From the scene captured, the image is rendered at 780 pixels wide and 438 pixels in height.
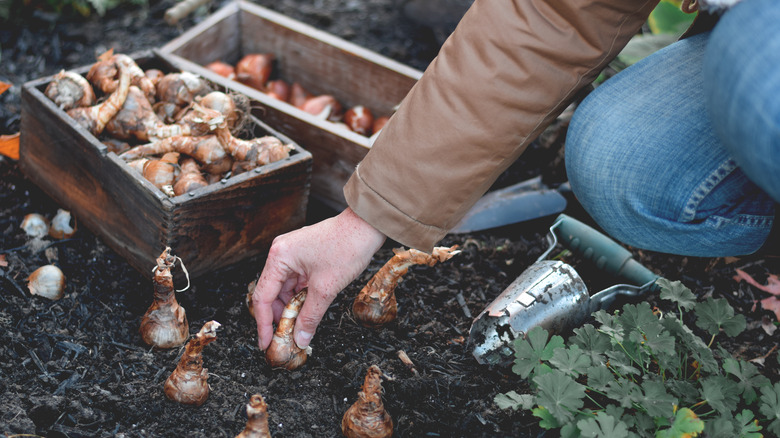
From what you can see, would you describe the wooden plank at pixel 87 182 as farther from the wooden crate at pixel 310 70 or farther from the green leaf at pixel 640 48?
the green leaf at pixel 640 48

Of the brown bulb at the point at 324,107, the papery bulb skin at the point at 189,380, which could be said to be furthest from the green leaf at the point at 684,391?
the brown bulb at the point at 324,107

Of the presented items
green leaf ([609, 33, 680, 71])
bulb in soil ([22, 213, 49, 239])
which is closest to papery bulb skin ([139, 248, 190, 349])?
bulb in soil ([22, 213, 49, 239])

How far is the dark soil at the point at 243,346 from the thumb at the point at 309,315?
15 cm

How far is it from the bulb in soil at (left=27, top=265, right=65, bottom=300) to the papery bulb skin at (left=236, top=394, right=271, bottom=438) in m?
0.82

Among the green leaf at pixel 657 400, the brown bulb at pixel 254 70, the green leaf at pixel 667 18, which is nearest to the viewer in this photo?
the green leaf at pixel 657 400

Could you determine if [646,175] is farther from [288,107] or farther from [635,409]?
[288,107]

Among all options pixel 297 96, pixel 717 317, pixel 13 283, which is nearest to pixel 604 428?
pixel 717 317

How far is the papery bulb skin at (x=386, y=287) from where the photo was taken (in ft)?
6.00

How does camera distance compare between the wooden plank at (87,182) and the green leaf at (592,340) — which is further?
the wooden plank at (87,182)

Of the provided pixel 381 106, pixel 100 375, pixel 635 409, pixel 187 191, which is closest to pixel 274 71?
pixel 381 106

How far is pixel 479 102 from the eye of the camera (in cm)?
150

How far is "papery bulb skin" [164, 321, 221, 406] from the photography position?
1617 mm

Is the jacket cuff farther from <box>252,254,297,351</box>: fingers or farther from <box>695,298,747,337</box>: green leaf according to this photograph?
<box>695,298,747,337</box>: green leaf

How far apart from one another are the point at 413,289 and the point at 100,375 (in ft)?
3.20
